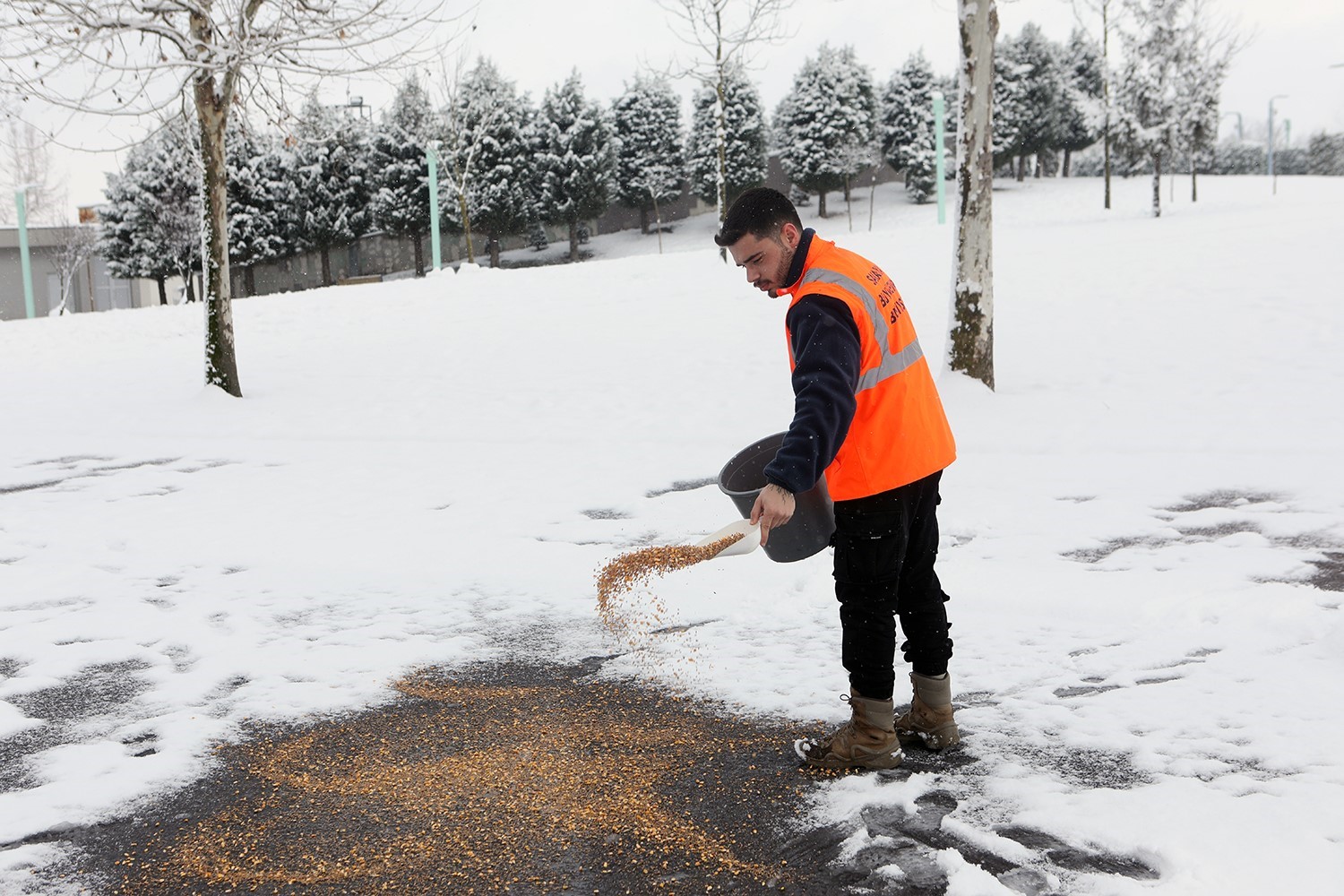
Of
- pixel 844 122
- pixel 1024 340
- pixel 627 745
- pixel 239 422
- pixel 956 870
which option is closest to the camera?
pixel 956 870

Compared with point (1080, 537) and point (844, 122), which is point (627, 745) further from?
point (844, 122)

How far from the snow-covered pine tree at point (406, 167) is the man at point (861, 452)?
136ft

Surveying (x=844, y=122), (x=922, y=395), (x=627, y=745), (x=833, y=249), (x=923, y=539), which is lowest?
(x=627, y=745)

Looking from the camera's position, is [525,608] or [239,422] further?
[239,422]

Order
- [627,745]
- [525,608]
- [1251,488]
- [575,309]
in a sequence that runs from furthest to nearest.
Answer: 1. [575,309]
2. [1251,488]
3. [525,608]
4. [627,745]

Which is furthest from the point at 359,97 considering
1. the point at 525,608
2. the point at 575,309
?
the point at 525,608

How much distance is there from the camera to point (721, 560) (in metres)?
5.71

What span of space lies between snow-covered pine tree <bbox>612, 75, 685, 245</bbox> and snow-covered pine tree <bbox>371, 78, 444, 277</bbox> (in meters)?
9.61

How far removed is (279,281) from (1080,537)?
47.4m

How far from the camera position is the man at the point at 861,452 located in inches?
121

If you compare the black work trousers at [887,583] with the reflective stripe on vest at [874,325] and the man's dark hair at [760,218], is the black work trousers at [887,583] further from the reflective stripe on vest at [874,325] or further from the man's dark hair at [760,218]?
the man's dark hair at [760,218]

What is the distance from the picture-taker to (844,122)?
46469 mm

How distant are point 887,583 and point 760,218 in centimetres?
119

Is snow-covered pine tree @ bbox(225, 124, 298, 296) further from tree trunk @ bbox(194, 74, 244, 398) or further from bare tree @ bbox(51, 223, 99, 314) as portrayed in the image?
tree trunk @ bbox(194, 74, 244, 398)
